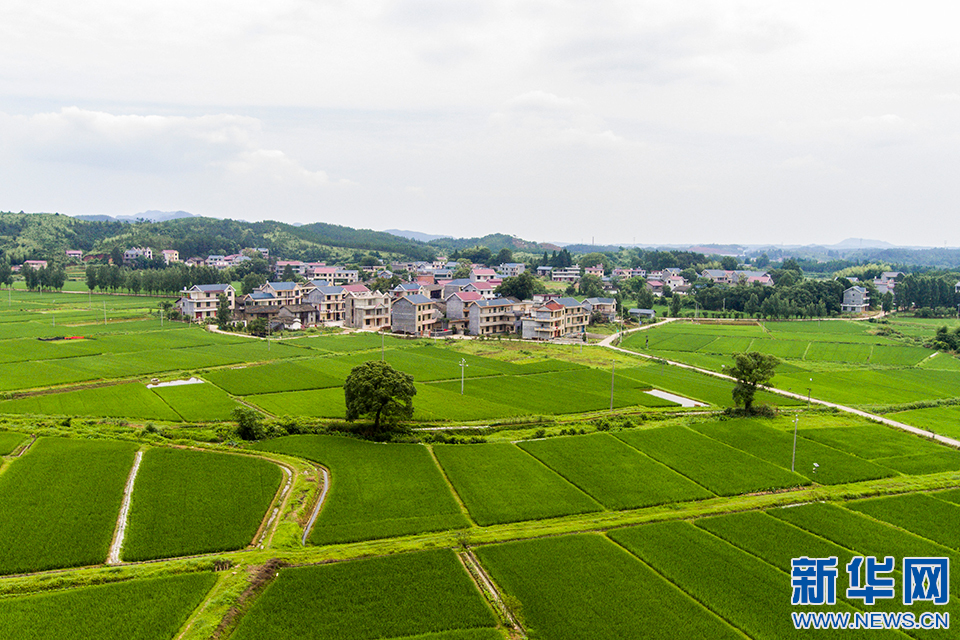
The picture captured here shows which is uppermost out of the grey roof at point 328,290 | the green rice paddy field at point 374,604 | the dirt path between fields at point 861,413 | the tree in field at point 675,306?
the grey roof at point 328,290

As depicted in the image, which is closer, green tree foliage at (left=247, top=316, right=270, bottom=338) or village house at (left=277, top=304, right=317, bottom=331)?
green tree foliage at (left=247, top=316, right=270, bottom=338)

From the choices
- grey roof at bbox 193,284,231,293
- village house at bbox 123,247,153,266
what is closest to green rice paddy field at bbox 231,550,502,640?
grey roof at bbox 193,284,231,293

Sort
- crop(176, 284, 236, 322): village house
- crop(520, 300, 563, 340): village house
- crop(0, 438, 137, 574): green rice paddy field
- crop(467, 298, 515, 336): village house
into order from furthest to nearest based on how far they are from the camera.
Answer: crop(176, 284, 236, 322): village house < crop(467, 298, 515, 336): village house < crop(520, 300, 563, 340): village house < crop(0, 438, 137, 574): green rice paddy field

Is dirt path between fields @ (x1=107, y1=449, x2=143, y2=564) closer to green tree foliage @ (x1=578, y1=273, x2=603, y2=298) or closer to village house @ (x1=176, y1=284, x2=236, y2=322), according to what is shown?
village house @ (x1=176, y1=284, x2=236, y2=322)

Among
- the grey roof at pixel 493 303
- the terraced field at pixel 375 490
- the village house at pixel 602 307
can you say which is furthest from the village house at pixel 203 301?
the terraced field at pixel 375 490

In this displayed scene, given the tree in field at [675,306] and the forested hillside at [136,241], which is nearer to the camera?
the tree in field at [675,306]

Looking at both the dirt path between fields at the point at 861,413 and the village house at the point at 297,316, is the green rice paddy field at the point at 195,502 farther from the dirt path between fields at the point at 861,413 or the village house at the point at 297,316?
the village house at the point at 297,316

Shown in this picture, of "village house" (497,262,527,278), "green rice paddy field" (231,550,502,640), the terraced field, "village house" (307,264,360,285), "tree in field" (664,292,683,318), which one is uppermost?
"village house" (497,262,527,278)

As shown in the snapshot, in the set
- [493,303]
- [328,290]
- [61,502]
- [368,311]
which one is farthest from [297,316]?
[61,502]
